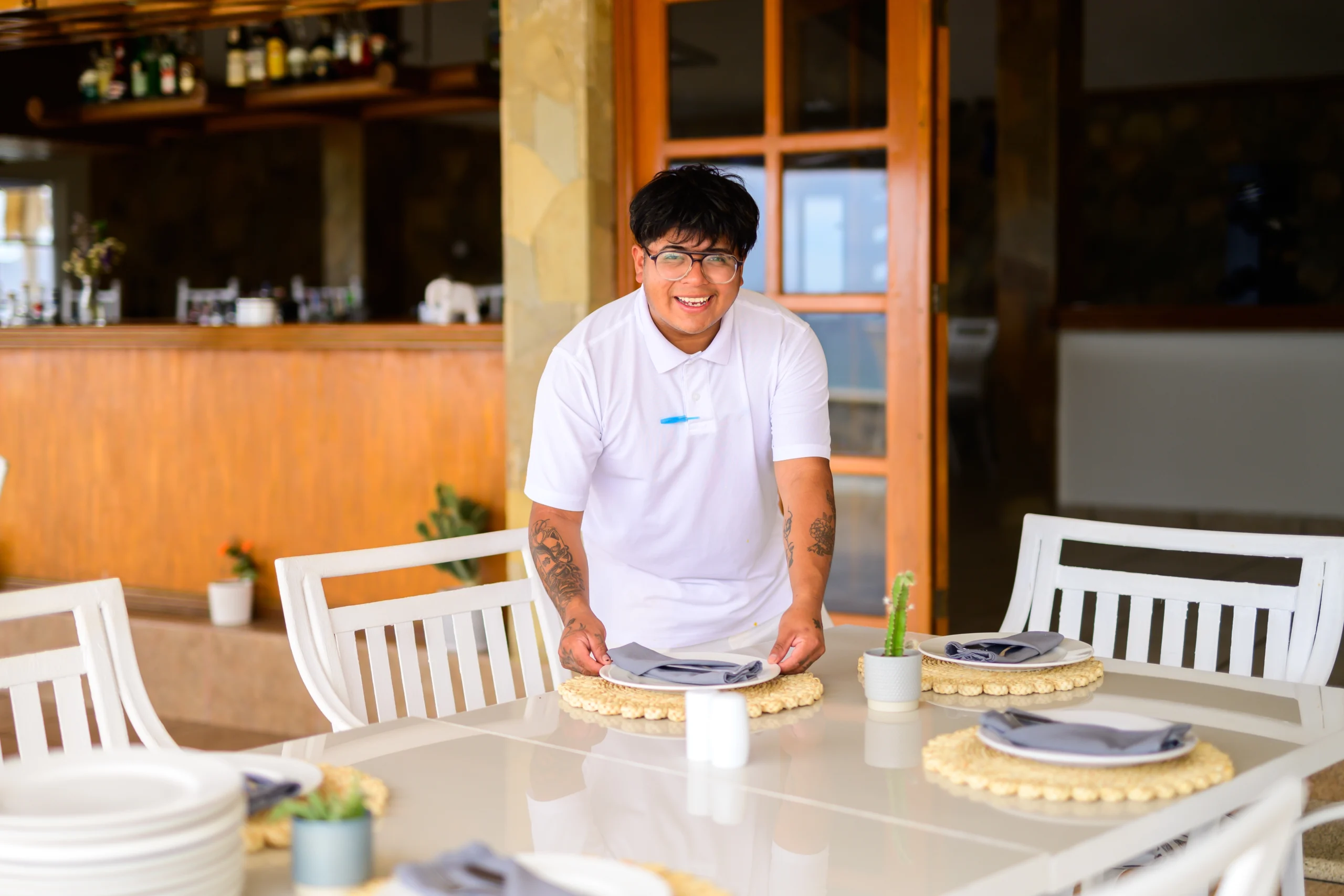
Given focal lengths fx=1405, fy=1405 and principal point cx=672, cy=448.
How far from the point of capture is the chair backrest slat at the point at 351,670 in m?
1.96

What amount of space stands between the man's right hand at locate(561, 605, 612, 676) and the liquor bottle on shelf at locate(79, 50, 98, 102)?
5.66 m

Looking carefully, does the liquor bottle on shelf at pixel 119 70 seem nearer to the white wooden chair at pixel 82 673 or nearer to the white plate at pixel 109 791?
the white wooden chair at pixel 82 673

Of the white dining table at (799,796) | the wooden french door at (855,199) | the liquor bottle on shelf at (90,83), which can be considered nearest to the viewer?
the white dining table at (799,796)

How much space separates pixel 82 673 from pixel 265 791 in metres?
0.46

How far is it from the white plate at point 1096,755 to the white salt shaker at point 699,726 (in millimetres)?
291

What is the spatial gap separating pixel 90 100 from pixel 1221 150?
6676 millimetres

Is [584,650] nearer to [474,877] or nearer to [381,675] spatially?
[381,675]

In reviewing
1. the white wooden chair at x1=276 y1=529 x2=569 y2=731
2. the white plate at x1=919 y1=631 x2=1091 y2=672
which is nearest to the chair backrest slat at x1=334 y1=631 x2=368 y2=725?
the white wooden chair at x1=276 y1=529 x2=569 y2=731

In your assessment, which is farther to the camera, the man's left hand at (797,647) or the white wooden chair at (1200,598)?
the white wooden chair at (1200,598)

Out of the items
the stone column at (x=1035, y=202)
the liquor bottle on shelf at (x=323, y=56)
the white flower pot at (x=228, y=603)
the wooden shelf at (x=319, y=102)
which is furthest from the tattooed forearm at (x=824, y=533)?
the stone column at (x=1035, y=202)

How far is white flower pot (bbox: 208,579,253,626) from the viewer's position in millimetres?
4723

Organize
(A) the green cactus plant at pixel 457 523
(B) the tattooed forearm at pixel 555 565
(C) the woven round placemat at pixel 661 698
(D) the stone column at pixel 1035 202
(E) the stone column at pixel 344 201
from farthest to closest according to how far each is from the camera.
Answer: (E) the stone column at pixel 344 201 → (D) the stone column at pixel 1035 202 → (A) the green cactus plant at pixel 457 523 → (B) the tattooed forearm at pixel 555 565 → (C) the woven round placemat at pixel 661 698

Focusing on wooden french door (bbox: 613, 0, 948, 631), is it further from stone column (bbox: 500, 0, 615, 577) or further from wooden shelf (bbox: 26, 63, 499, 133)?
wooden shelf (bbox: 26, 63, 499, 133)

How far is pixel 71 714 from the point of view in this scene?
1.65 metres
